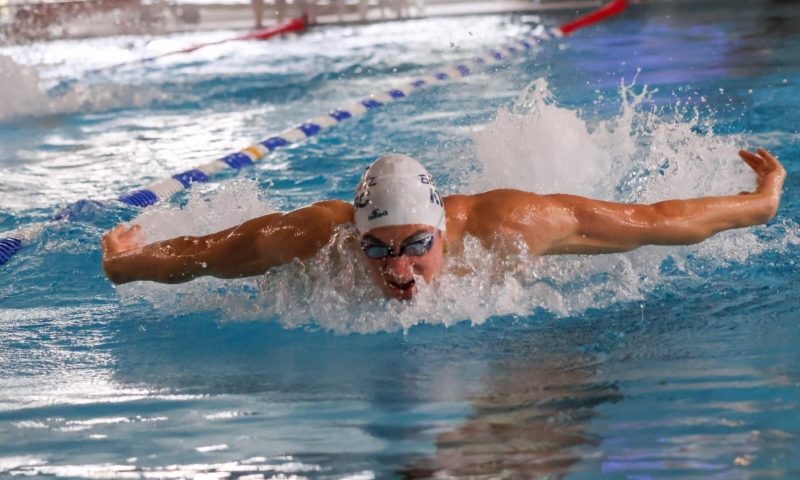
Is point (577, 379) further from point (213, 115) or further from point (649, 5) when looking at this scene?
point (649, 5)

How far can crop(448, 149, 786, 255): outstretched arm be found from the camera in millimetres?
3025

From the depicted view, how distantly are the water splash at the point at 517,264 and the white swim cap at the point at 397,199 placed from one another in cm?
18

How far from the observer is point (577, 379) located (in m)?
2.60

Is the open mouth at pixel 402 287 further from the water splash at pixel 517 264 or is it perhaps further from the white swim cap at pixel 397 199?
the white swim cap at pixel 397 199

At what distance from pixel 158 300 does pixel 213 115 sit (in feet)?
14.6

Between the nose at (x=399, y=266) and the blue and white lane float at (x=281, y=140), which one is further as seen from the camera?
the blue and white lane float at (x=281, y=140)

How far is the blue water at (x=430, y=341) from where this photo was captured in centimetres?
228

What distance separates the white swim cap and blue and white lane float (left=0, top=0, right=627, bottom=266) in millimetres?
1950

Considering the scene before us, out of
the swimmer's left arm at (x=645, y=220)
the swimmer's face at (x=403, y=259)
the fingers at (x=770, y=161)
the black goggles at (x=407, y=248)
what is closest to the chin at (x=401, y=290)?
the swimmer's face at (x=403, y=259)

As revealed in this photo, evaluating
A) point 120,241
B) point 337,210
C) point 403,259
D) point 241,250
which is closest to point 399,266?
point 403,259

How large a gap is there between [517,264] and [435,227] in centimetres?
41

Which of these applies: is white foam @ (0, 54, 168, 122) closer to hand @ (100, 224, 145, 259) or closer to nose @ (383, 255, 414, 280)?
hand @ (100, 224, 145, 259)

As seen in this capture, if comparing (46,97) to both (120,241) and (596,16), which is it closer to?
(120,241)

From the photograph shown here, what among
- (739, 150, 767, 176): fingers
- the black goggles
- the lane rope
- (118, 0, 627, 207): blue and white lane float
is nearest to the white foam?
the lane rope
